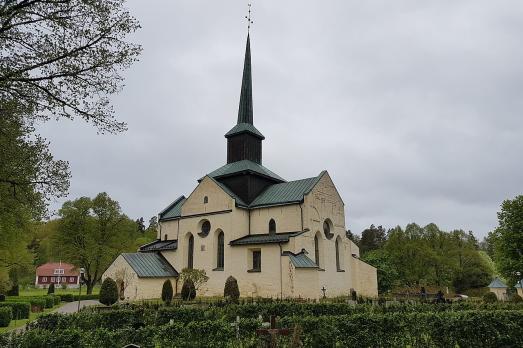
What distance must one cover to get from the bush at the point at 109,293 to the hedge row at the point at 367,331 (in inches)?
760

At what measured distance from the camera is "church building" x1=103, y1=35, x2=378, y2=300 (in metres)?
27.5

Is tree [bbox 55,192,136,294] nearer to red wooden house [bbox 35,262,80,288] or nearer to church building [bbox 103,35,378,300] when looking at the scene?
church building [bbox 103,35,378,300]

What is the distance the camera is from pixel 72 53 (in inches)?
356

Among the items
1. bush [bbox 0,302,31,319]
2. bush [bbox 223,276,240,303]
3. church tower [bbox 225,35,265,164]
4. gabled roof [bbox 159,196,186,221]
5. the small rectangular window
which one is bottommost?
bush [bbox 0,302,31,319]

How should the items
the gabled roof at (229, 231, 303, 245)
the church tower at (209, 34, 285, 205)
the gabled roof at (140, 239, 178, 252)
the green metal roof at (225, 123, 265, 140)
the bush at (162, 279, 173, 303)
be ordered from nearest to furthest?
the gabled roof at (229, 231, 303, 245)
the bush at (162, 279, 173, 303)
the church tower at (209, 34, 285, 205)
the gabled roof at (140, 239, 178, 252)
the green metal roof at (225, 123, 265, 140)

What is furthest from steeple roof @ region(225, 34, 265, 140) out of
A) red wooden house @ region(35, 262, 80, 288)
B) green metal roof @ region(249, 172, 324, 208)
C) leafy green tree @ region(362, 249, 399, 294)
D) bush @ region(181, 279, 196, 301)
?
red wooden house @ region(35, 262, 80, 288)

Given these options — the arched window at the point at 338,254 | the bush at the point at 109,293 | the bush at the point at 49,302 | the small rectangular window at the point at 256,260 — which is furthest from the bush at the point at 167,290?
the arched window at the point at 338,254

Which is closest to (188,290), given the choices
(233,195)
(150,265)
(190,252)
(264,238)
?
(190,252)

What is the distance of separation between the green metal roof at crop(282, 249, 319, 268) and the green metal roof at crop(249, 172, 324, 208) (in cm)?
430

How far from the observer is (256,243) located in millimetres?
28547

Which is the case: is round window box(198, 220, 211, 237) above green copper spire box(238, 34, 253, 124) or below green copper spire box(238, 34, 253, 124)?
below

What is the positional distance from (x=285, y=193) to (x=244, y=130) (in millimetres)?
8218

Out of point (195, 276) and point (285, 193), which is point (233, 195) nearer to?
point (285, 193)

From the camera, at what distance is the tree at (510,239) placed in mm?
31775
